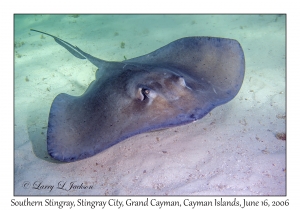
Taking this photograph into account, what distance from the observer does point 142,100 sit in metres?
3.46

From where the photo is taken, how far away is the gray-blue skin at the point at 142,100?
3199 mm

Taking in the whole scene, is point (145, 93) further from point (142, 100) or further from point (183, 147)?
point (183, 147)

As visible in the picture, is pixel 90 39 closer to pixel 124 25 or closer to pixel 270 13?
pixel 124 25

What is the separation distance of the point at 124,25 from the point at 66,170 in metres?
8.57

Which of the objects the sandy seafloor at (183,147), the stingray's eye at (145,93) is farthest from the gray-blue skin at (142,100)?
the sandy seafloor at (183,147)

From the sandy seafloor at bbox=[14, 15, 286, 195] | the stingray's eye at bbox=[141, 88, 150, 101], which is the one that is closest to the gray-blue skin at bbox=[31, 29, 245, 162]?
the stingray's eye at bbox=[141, 88, 150, 101]

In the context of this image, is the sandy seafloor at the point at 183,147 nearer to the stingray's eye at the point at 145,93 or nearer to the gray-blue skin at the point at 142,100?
the gray-blue skin at the point at 142,100

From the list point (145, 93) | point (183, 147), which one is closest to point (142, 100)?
point (145, 93)

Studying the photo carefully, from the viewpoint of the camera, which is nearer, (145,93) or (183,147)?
(145,93)

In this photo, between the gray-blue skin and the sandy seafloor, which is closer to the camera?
the gray-blue skin

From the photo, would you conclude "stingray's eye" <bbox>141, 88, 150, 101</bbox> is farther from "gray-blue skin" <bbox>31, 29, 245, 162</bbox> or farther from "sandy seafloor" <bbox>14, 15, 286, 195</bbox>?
"sandy seafloor" <bbox>14, 15, 286, 195</bbox>

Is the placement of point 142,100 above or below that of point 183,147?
above

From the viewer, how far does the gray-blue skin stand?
10.5 feet

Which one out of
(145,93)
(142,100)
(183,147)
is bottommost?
(183,147)
